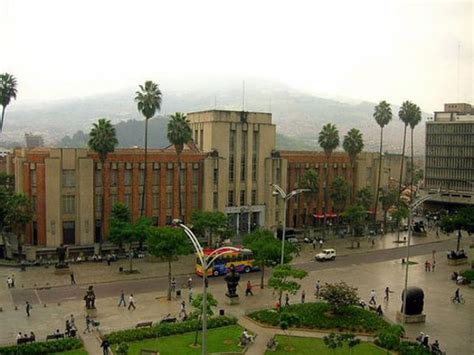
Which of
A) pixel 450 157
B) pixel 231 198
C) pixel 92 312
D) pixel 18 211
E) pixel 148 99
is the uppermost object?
pixel 148 99

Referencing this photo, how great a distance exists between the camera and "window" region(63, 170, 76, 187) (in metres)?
72.5

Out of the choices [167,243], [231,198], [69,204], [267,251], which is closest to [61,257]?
[69,204]

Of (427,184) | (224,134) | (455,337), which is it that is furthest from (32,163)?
(427,184)

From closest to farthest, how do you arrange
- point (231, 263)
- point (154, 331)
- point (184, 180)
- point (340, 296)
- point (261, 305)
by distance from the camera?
1. point (154, 331)
2. point (340, 296)
3. point (261, 305)
4. point (231, 263)
5. point (184, 180)

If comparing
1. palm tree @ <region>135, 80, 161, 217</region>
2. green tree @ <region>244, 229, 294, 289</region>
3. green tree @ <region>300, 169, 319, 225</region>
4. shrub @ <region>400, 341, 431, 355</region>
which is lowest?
shrub @ <region>400, 341, 431, 355</region>

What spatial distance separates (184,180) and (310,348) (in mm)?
45286

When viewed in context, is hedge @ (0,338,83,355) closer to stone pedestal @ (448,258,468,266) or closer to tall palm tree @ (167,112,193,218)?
tall palm tree @ (167,112,193,218)

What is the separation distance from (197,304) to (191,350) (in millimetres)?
3178

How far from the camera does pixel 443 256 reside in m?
78.2

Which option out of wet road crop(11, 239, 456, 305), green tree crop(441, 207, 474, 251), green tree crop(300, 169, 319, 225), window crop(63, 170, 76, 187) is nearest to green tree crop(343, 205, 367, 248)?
green tree crop(300, 169, 319, 225)

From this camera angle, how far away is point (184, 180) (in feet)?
267

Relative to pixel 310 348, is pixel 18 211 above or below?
above

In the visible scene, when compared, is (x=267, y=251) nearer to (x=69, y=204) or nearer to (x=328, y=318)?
(x=328, y=318)

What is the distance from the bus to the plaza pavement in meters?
1.41
